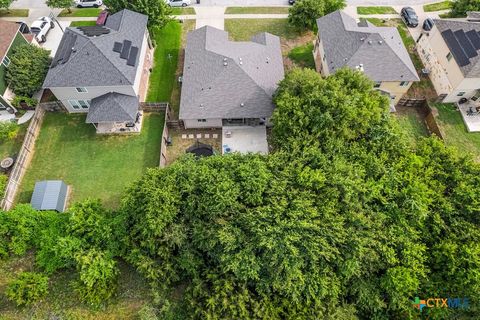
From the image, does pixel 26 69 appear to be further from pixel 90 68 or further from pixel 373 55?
pixel 373 55

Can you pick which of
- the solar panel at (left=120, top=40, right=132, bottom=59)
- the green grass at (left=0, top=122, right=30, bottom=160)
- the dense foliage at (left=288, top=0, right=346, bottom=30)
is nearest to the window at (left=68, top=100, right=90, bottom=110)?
the green grass at (left=0, top=122, right=30, bottom=160)

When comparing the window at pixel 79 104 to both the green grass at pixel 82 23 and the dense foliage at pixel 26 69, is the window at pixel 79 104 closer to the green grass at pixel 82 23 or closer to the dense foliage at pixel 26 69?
the dense foliage at pixel 26 69

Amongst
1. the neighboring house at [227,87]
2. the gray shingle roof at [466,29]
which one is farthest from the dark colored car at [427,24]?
the neighboring house at [227,87]

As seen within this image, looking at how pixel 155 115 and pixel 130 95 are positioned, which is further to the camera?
pixel 155 115

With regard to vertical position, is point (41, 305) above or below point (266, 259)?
below

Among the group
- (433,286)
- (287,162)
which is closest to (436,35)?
(287,162)

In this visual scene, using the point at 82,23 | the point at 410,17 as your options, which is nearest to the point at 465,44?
the point at 410,17

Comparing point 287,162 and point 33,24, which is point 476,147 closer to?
point 287,162
